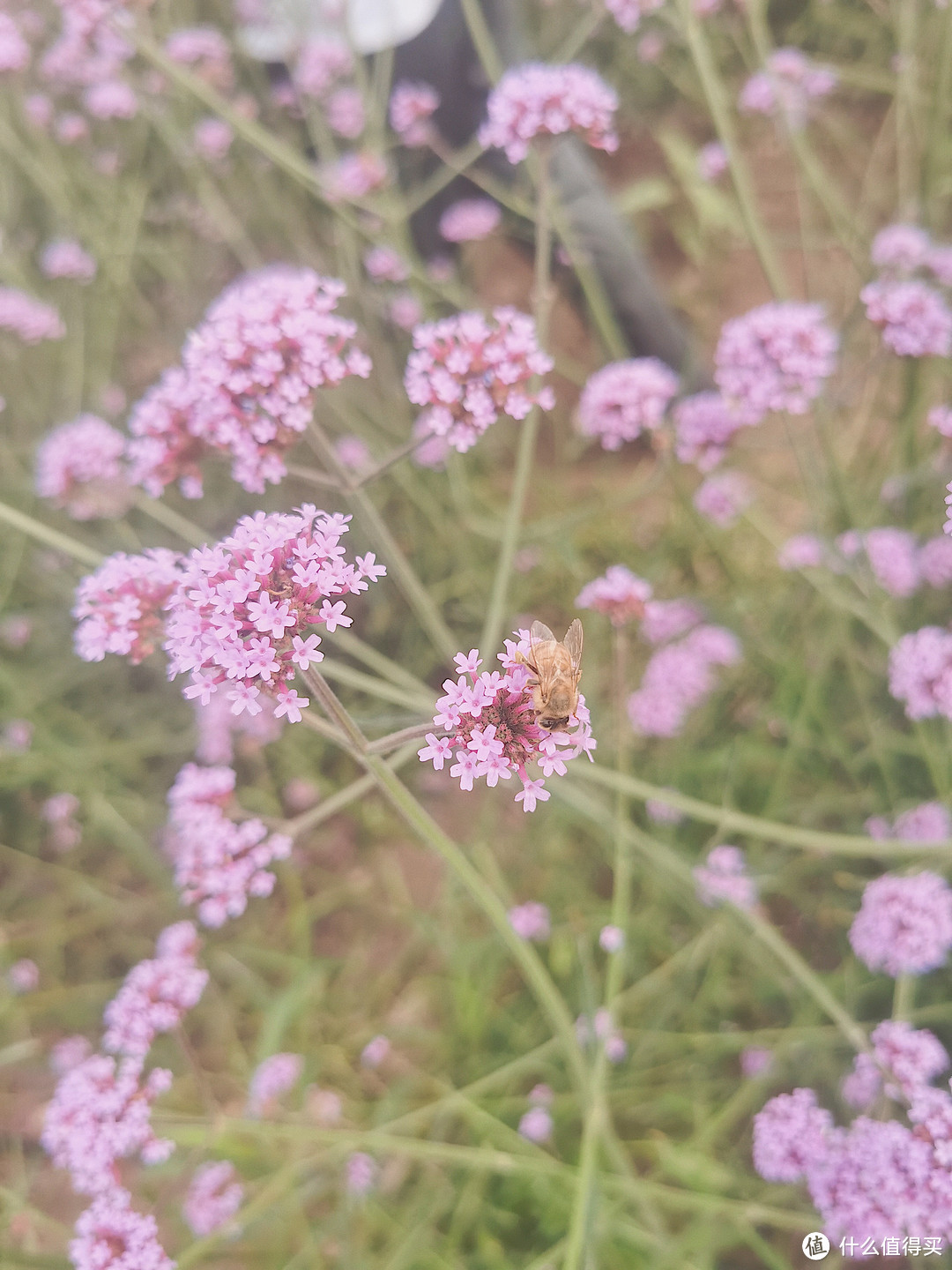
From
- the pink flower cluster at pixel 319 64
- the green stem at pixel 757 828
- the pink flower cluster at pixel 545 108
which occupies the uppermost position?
the pink flower cluster at pixel 319 64

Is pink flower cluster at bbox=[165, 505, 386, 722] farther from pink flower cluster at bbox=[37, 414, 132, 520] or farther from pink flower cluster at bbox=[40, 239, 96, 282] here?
pink flower cluster at bbox=[40, 239, 96, 282]

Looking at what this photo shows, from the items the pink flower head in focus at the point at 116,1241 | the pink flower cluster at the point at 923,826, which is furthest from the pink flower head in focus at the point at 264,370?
the pink flower cluster at the point at 923,826

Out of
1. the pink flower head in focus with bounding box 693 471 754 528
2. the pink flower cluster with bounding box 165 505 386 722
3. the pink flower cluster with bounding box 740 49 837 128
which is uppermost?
the pink flower cluster with bounding box 740 49 837 128

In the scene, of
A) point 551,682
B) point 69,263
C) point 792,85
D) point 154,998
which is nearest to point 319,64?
point 69,263

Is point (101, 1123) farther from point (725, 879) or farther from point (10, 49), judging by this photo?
point (10, 49)

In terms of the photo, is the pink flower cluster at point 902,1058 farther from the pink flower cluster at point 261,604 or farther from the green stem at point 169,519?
the green stem at point 169,519

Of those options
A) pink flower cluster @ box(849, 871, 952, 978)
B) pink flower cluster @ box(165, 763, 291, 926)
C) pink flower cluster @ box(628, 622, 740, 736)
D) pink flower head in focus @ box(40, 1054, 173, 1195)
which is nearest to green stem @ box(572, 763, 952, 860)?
pink flower cluster @ box(849, 871, 952, 978)
